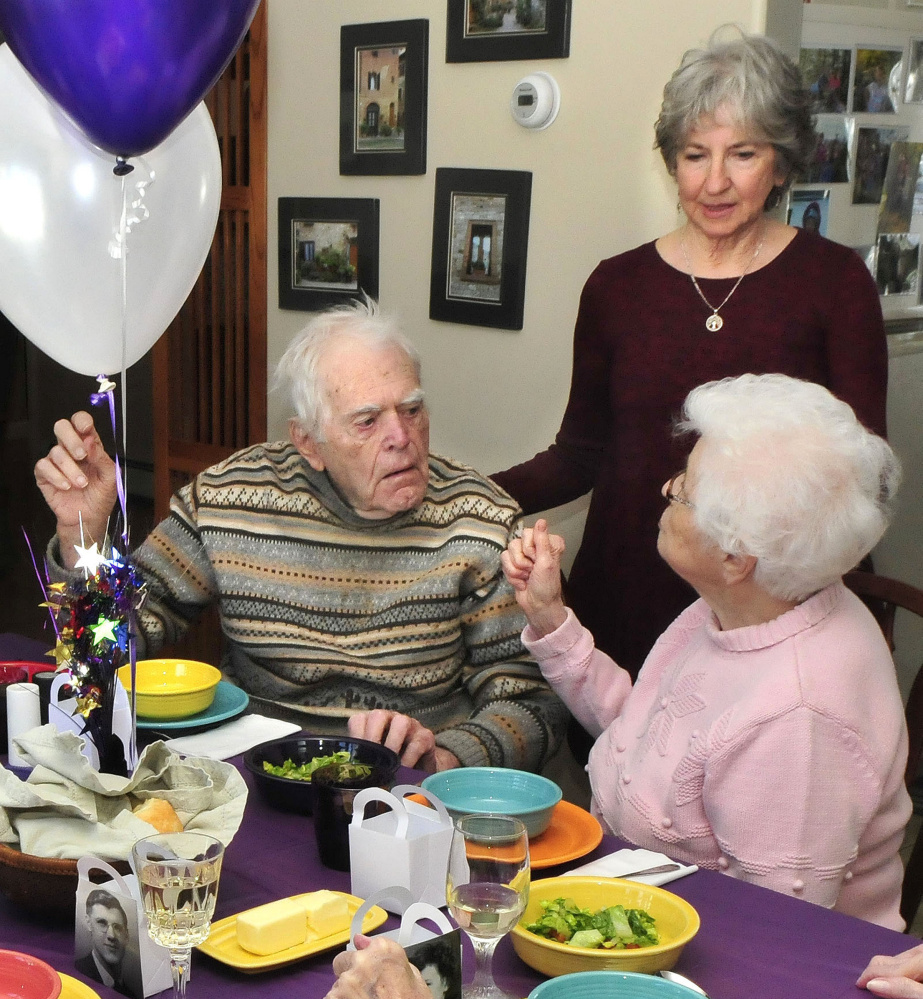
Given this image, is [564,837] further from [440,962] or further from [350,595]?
[350,595]

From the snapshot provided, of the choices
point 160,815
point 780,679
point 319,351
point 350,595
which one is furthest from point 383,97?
point 160,815

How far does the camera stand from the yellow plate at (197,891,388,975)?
1.29 m

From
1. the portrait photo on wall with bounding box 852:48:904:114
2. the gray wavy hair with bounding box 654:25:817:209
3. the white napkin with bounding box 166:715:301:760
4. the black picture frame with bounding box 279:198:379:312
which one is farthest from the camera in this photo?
the black picture frame with bounding box 279:198:379:312

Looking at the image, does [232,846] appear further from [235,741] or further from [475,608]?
[475,608]

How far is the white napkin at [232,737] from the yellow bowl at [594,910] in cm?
65

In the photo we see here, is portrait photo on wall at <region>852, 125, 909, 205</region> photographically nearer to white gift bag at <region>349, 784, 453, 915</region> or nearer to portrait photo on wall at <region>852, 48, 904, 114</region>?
portrait photo on wall at <region>852, 48, 904, 114</region>

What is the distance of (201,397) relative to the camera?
3936mm

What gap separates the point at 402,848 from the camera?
1407mm

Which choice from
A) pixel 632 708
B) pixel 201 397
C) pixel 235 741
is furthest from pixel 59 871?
pixel 201 397

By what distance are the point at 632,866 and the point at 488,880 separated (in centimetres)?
38

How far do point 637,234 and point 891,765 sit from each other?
1565 mm

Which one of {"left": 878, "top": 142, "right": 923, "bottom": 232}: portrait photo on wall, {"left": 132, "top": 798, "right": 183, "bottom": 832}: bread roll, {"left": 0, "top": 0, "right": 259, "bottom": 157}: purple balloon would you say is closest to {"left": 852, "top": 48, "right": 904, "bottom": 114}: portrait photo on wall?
{"left": 878, "top": 142, "right": 923, "bottom": 232}: portrait photo on wall

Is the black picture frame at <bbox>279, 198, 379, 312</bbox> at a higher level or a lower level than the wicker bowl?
higher

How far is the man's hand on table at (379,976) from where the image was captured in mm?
1062
